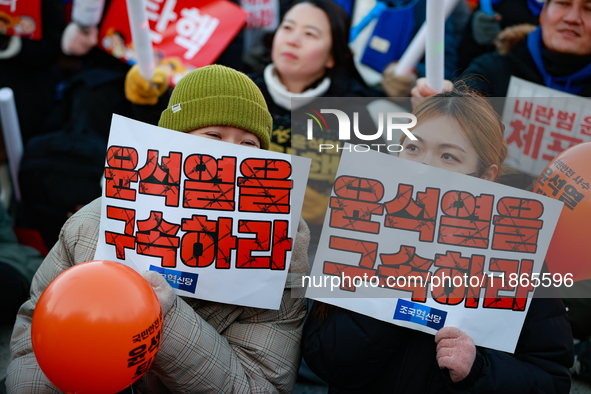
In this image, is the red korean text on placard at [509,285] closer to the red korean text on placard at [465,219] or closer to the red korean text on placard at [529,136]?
the red korean text on placard at [465,219]

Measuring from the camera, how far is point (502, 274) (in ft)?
5.24

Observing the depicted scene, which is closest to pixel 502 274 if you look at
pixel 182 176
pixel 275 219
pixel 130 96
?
pixel 275 219

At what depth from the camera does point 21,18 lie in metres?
3.68

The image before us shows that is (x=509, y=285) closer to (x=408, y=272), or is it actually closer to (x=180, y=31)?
(x=408, y=272)

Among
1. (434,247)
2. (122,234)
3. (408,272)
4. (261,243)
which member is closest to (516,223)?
(434,247)

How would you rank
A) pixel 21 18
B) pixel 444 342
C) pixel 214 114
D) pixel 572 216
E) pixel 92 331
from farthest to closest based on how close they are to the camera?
pixel 21 18, pixel 214 114, pixel 572 216, pixel 444 342, pixel 92 331

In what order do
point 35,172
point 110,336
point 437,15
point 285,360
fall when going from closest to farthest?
point 110,336
point 285,360
point 437,15
point 35,172

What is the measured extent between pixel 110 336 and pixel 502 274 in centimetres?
118

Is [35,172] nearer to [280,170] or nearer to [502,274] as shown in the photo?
[280,170]

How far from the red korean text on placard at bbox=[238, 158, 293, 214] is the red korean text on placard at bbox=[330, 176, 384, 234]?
0.58 feet

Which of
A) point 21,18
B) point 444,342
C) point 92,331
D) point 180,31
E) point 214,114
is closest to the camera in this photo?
point 92,331

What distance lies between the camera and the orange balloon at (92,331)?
1218 millimetres

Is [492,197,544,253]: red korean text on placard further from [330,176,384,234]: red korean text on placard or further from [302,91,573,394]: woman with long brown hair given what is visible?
[330,176,384,234]: red korean text on placard

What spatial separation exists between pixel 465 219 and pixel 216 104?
936 mm
